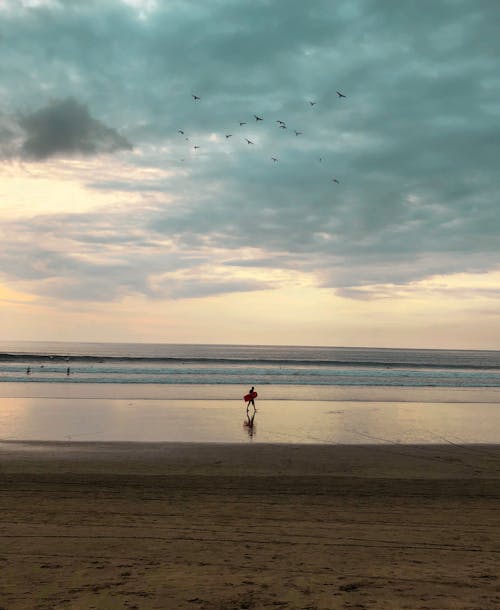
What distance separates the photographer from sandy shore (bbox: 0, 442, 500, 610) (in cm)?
579

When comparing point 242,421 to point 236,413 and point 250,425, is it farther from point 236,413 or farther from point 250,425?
point 236,413

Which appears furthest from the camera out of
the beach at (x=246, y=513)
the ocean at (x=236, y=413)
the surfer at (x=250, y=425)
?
the surfer at (x=250, y=425)

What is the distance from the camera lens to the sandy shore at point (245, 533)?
19.0 ft

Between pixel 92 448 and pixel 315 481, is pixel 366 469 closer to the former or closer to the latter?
pixel 315 481

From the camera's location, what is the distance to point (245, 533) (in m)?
8.08

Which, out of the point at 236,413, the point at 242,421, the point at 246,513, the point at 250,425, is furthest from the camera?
the point at 236,413

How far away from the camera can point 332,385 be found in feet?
143

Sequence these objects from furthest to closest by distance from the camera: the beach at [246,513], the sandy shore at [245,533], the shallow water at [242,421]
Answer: the shallow water at [242,421]
the beach at [246,513]
the sandy shore at [245,533]

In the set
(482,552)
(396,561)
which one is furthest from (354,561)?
(482,552)

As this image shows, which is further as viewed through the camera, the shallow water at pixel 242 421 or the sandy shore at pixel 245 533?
the shallow water at pixel 242 421

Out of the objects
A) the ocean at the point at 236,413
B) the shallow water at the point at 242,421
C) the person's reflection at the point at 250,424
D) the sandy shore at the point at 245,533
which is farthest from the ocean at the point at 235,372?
the sandy shore at the point at 245,533

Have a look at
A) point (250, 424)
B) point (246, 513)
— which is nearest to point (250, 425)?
point (250, 424)

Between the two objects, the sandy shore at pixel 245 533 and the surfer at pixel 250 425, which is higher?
the sandy shore at pixel 245 533

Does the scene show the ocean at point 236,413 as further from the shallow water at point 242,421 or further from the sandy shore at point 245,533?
the sandy shore at point 245,533
